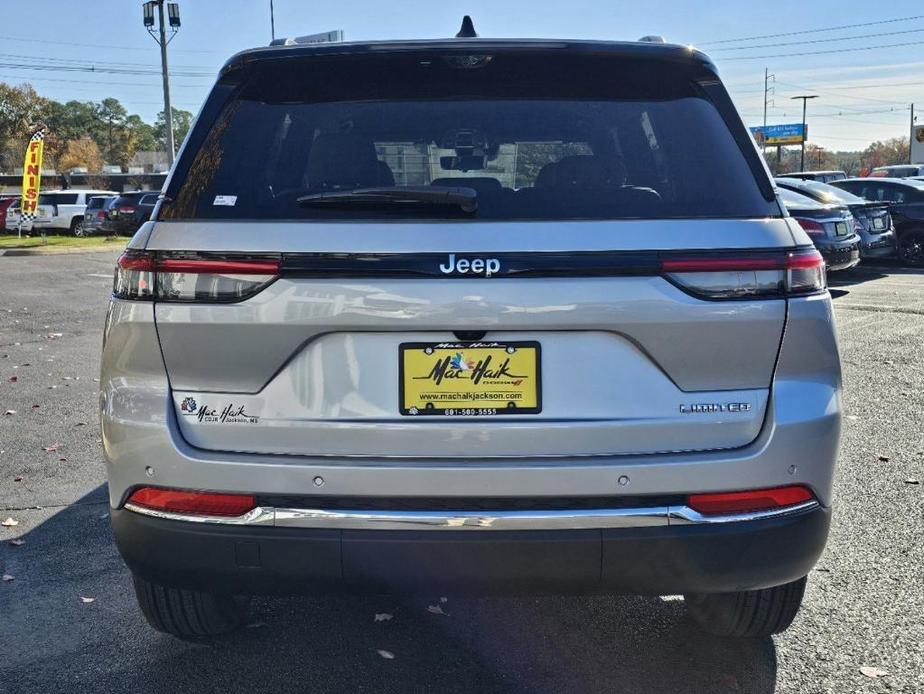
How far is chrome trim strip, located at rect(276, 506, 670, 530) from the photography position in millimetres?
2344

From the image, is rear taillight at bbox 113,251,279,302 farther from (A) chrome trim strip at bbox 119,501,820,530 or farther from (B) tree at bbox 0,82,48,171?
(B) tree at bbox 0,82,48,171

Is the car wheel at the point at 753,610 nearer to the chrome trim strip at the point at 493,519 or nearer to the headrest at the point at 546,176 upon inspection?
the chrome trim strip at the point at 493,519

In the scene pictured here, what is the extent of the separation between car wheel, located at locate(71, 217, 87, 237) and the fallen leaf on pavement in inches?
1195

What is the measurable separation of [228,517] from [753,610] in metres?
1.63

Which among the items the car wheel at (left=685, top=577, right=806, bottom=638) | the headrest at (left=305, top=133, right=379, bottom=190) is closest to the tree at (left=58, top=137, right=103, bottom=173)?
the headrest at (left=305, top=133, right=379, bottom=190)

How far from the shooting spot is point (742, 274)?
2371 millimetres

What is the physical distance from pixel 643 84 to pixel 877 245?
13.8m

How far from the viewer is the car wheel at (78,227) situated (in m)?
30.0

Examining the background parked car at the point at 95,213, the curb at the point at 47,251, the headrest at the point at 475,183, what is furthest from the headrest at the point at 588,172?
the background parked car at the point at 95,213

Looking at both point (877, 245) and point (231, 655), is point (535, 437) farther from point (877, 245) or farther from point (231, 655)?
point (877, 245)

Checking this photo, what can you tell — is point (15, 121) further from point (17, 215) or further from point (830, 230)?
point (830, 230)

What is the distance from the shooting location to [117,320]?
2.50 metres

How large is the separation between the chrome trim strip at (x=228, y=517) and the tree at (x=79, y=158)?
105103 mm

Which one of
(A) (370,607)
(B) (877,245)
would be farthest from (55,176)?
(A) (370,607)
